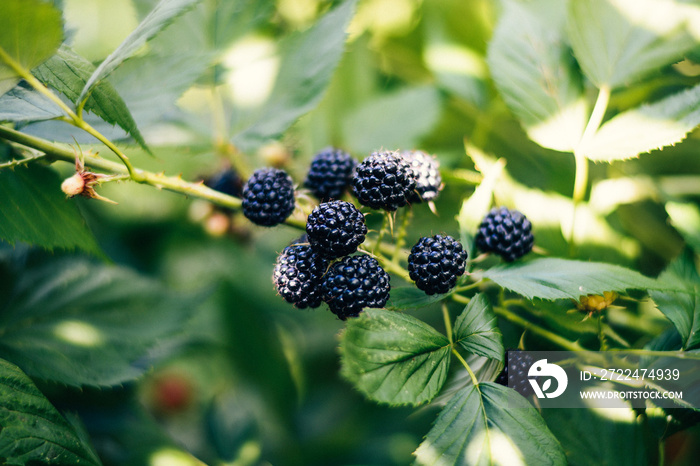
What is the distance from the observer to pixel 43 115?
0.74 m

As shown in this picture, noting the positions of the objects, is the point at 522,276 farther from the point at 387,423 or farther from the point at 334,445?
the point at 334,445

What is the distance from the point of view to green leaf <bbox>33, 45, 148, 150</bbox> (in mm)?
747

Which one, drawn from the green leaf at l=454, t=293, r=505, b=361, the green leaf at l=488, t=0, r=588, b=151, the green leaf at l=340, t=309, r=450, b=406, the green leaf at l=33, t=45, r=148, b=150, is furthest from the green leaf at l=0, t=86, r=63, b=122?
the green leaf at l=488, t=0, r=588, b=151

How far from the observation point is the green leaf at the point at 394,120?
129 cm

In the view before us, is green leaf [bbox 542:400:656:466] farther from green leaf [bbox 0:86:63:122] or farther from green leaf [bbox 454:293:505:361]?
green leaf [bbox 0:86:63:122]

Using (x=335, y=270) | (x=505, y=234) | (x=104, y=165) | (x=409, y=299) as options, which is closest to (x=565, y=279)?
(x=505, y=234)

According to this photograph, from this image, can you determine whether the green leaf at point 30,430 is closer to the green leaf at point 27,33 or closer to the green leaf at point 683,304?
the green leaf at point 27,33

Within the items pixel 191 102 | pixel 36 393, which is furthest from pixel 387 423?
pixel 191 102

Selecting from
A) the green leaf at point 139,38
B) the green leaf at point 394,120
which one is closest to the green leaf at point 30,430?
the green leaf at point 139,38

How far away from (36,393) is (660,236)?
5.40 ft

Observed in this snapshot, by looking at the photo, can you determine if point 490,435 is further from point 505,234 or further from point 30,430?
point 30,430

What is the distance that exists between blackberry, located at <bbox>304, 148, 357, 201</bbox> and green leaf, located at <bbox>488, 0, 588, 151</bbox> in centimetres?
40

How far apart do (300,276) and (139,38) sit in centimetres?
46

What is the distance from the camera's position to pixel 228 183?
4.04 ft
